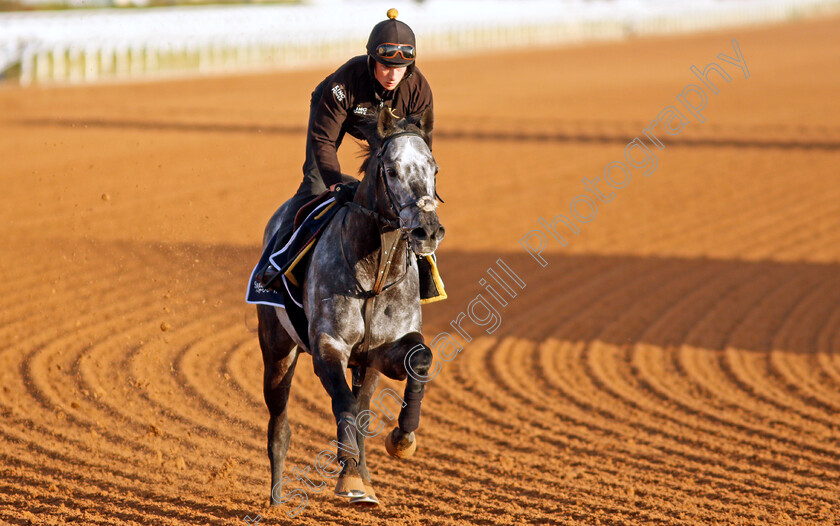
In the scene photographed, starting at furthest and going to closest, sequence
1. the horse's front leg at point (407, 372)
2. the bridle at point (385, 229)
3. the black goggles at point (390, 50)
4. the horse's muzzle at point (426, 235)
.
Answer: the black goggles at point (390, 50) < the horse's front leg at point (407, 372) < the bridle at point (385, 229) < the horse's muzzle at point (426, 235)

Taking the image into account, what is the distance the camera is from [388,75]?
5203 mm

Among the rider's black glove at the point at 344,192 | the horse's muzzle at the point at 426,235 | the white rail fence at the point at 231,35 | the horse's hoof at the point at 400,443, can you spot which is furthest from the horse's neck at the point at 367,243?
the white rail fence at the point at 231,35

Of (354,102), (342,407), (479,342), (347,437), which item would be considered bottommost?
(347,437)

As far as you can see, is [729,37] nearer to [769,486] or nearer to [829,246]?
[829,246]

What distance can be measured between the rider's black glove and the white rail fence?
24.6m

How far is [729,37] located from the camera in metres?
56.7

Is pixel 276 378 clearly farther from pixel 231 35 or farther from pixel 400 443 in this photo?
pixel 231 35

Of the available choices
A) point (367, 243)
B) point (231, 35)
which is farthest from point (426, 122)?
point (231, 35)

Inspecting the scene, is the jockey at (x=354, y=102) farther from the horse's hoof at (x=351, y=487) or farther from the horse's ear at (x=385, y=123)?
the horse's hoof at (x=351, y=487)

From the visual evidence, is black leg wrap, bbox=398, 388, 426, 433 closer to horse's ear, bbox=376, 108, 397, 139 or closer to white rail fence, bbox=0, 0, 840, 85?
horse's ear, bbox=376, 108, 397, 139

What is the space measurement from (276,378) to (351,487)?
1.48 m

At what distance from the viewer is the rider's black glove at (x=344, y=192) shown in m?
5.19

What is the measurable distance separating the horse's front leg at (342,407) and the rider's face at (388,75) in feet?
4.61

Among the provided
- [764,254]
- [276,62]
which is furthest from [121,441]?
[276,62]
